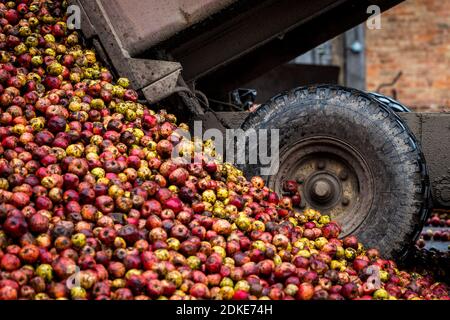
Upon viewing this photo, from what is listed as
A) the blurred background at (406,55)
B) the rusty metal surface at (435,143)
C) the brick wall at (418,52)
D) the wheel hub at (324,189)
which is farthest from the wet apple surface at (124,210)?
the brick wall at (418,52)

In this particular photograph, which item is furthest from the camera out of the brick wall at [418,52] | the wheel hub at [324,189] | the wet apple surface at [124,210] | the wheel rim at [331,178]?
the brick wall at [418,52]

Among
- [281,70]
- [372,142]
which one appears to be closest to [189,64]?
[372,142]

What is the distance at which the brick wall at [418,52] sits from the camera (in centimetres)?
1101

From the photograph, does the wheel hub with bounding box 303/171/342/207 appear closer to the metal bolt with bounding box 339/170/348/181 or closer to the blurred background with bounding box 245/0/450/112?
the metal bolt with bounding box 339/170/348/181

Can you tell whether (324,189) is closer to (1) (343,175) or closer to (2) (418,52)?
(1) (343,175)

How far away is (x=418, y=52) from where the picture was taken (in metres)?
11.0

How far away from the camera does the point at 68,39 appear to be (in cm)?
454

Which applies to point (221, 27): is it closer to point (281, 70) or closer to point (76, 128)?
point (76, 128)

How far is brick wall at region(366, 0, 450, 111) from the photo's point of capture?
36.1ft

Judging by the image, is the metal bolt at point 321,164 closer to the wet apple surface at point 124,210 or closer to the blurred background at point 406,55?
the wet apple surface at point 124,210

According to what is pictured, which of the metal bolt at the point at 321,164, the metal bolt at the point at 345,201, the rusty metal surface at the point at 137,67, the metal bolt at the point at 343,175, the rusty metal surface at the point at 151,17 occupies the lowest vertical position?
the metal bolt at the point at 345,201

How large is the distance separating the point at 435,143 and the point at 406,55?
7112 millimetres

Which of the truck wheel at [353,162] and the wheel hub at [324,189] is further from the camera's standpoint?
the wheel hub at [324,189]

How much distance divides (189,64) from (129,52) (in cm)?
50
